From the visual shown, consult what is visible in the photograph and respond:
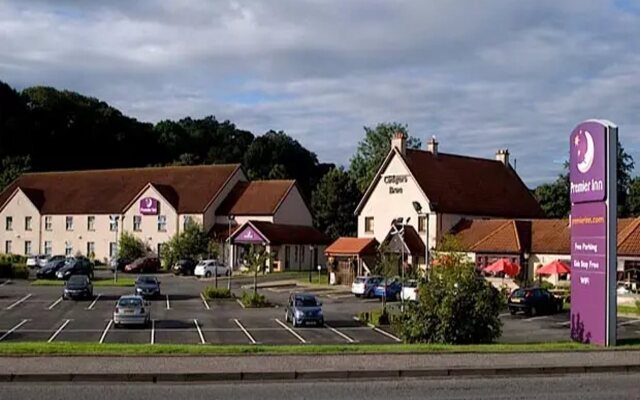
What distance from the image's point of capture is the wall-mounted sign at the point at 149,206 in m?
85.0

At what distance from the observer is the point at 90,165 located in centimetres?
13550

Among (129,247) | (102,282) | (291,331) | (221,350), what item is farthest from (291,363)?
(129,247)

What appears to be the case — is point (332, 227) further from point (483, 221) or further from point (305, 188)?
point (305, 188)

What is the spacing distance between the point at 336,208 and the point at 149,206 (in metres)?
21.0

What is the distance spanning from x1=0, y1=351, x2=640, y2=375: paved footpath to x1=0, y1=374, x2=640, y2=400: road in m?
1.01

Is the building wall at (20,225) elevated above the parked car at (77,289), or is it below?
above

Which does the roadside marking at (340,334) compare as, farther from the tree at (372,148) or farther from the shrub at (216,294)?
the tree at (372,148)

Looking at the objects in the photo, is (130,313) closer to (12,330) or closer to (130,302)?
(130,302)

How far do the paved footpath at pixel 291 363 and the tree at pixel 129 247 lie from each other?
2559 inches

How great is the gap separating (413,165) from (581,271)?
142 ft

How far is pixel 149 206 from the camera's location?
85312 millimetres

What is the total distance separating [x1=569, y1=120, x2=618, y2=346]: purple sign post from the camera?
79.9 feet

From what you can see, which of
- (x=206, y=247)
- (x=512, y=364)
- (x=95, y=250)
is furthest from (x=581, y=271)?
(x=95, y=250)

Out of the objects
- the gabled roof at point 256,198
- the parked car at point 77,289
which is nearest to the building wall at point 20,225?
the gabled roof at point 256,198
